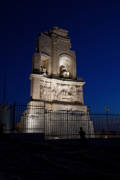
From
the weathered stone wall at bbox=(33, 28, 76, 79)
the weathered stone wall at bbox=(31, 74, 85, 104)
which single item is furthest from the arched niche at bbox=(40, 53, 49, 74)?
the weathered stone wall at bbox=(31, 74, 85, 104)

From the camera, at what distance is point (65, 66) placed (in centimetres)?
2544

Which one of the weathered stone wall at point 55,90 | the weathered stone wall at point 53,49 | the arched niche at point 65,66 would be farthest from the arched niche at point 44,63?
the arched niche at point 65,66

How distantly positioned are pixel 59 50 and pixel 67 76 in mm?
3832

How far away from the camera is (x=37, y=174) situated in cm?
313

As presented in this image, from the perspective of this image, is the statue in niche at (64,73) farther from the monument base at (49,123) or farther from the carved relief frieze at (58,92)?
the monument base at (49,123)

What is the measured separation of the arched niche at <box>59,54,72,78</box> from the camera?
79.1 ft

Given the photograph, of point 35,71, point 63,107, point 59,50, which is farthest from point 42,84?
point 59,50

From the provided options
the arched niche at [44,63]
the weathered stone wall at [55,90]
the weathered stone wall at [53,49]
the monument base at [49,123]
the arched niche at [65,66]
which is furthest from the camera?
the arched niche at [65,66]

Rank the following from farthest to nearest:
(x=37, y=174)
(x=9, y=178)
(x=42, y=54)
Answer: (x=42, y=54) < (x=37, y=174) < (x=9, y=178)

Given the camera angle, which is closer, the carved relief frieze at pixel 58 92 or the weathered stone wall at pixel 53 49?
the carved relief frieze at pixel 58 92

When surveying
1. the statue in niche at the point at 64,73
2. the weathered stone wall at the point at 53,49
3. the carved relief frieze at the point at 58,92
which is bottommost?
the carved relief frieze at the point at 58,92

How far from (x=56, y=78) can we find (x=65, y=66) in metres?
3.72

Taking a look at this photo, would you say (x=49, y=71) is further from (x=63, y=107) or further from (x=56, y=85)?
(x=63, y=107)

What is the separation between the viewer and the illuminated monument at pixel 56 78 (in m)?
21.0
